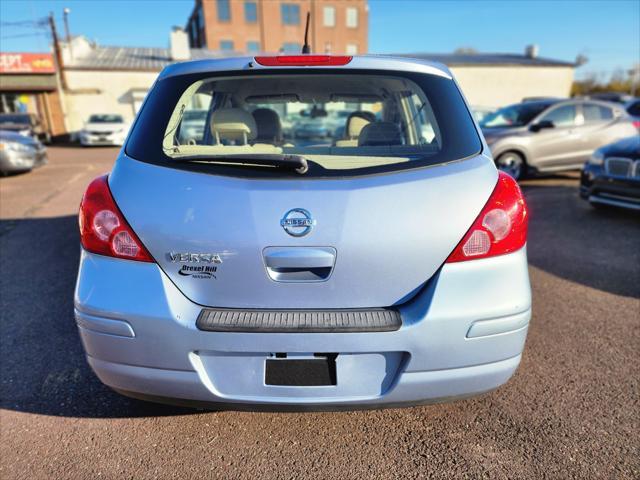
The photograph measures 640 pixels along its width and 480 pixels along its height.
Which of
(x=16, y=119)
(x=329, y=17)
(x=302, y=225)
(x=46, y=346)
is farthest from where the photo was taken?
(x=329, y=17)

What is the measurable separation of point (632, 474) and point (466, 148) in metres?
1.48

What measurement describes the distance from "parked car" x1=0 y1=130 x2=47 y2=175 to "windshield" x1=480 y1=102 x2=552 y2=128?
1033 cm

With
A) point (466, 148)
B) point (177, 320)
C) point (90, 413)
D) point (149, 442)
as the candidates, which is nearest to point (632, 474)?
point (466, 148)

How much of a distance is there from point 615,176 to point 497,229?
16.3 feet

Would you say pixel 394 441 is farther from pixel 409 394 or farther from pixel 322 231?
pixel 322 231

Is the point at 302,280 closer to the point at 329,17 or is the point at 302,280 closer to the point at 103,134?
the point at 103,134

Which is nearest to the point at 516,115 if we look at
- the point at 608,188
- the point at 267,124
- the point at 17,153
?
the point at 608,188

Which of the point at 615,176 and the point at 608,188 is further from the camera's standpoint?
the point at 608,188

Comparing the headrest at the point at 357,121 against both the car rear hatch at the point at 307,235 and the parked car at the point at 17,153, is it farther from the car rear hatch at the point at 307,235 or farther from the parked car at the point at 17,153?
the parked car at the point at 17,153

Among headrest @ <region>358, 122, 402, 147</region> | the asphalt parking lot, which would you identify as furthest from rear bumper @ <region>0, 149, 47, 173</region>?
headrest @ <region>358, 122, 402, 147</region>

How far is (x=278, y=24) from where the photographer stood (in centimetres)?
4334

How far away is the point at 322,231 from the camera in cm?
152

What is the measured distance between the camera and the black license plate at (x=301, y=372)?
Answer: 1.57 meters

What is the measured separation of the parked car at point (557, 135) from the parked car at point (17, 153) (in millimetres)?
10152
